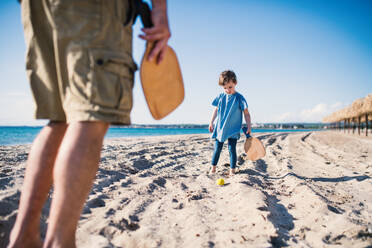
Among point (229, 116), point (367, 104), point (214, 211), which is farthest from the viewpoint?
point (367, 104)

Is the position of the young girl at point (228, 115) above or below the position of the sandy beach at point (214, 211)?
above

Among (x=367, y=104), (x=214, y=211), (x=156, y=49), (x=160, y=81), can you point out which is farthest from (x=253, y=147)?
(x=367, y=104)

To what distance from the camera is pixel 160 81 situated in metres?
1.31

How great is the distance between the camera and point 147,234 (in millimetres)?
1547

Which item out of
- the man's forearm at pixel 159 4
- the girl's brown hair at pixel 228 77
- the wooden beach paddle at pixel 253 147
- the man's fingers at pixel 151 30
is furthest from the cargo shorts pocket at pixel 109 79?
the wooden beach paddle at pixel 253 147

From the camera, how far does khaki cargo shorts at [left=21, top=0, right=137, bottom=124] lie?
97 centimetres

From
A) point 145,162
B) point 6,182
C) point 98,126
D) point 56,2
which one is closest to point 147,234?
point 98,126

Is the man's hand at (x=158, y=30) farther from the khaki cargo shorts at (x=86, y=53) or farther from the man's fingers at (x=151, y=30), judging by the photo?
the khaki cargo shorts at (x=86, y=53)

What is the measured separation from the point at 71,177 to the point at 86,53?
55cm

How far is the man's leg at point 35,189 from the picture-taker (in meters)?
1.05

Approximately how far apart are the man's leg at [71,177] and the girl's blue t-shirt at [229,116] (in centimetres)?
289

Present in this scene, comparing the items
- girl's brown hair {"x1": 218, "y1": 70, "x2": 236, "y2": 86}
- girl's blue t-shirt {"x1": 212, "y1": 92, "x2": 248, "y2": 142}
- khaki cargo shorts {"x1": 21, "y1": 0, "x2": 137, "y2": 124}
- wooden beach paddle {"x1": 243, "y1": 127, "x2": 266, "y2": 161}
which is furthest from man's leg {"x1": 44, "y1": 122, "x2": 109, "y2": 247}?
wooden beach paddle {"x1": 243, "y1": 127, "x2": 266, "y2": 161}

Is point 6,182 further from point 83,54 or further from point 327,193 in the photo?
point 327,193

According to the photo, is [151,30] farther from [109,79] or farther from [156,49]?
[109,79]
